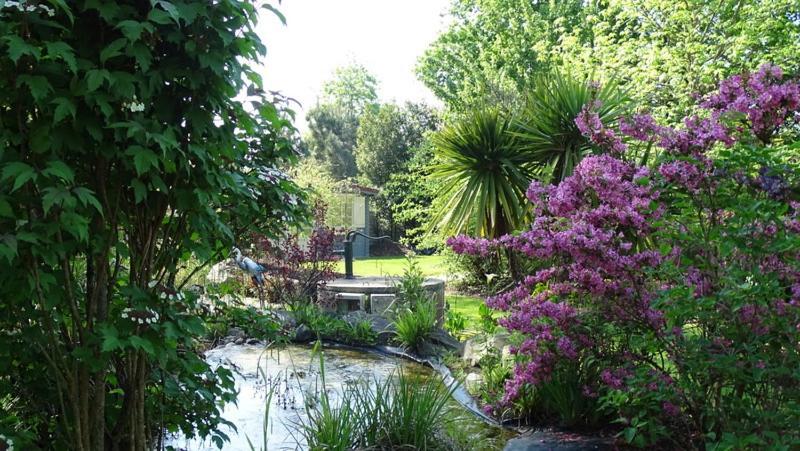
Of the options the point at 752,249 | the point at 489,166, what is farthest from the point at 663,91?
the point at 752,249

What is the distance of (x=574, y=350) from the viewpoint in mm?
3389

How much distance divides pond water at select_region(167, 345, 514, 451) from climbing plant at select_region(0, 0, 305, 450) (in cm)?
70

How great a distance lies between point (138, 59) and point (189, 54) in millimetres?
154

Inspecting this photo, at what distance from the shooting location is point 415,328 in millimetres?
6219

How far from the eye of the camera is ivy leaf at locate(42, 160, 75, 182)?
1725mm

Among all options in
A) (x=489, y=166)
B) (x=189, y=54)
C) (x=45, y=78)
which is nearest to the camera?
(x=45, y=78)

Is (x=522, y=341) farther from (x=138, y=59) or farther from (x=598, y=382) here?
(x=138, y=59)

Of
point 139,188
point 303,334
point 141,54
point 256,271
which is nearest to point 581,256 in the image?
point 139,188

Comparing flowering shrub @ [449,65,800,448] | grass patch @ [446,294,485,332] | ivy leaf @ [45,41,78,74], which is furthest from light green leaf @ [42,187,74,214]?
grass patch @ [446,294,485,332]

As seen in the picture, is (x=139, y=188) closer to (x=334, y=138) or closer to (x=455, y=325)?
(x=455, y=325)

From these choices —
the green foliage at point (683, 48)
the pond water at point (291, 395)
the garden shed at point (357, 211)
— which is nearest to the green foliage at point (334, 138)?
the garden shed at point (357, 211)

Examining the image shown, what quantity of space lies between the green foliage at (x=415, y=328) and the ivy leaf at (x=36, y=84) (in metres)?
4.76

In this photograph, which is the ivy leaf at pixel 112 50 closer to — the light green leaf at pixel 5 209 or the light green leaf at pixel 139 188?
the light green leaf at pixel 139 188

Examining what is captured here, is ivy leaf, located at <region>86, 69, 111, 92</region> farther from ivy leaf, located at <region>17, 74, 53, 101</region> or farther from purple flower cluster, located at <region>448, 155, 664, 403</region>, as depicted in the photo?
purple flower cluster, located at <region>448, 155, 664, 403</region>
